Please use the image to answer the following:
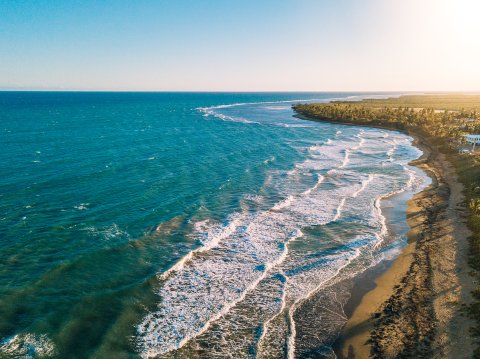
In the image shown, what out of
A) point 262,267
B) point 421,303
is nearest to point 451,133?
point 421,303

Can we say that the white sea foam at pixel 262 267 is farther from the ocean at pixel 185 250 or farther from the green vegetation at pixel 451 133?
the green vegetation at pixel 451 133

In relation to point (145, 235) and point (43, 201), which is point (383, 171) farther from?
point (43, 201)

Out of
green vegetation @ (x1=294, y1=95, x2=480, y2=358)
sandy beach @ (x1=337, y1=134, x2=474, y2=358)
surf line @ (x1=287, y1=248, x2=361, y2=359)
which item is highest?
green vegetation @ (x1=294, y1=95, x2=480, y2=358)

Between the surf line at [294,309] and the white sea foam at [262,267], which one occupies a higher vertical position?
the white sea foam at [262,267]

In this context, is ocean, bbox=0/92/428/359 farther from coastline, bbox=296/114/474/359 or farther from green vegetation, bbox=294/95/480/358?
green vegetation, bbox=294/95/480/358

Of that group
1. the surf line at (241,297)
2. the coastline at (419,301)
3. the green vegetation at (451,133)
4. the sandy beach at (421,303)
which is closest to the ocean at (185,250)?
the surf line at (241,297)

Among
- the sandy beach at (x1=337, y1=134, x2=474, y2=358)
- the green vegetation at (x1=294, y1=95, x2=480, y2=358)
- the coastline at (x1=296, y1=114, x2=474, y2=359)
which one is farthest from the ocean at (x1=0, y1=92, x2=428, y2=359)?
the green vegetation at (x1=294, y1=95, x2=480, y2=358)

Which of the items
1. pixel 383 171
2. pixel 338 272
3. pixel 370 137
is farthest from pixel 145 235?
pixel 370 137
